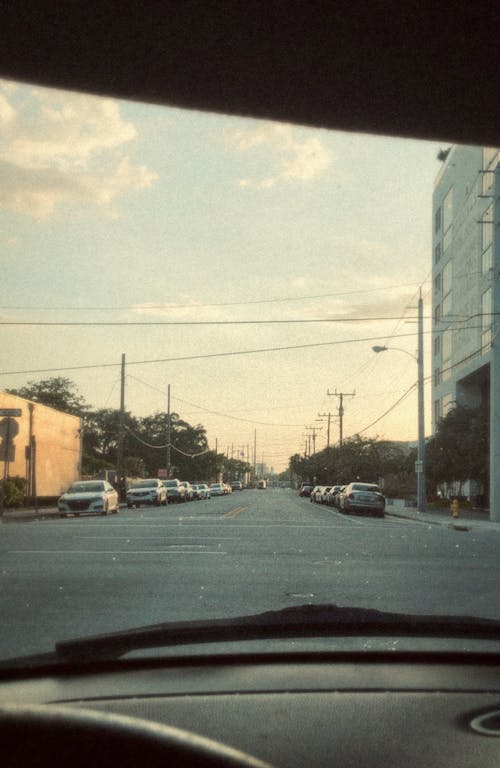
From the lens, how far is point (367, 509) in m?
40.0

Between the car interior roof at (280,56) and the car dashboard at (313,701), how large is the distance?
3012mm

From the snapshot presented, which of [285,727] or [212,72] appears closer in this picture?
[285,727]

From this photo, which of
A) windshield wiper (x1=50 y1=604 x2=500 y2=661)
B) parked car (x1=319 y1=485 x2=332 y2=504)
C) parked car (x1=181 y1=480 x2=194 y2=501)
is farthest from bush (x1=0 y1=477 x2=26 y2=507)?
windshield wiper (x1=50 y1=604 x2=500 y2=661)

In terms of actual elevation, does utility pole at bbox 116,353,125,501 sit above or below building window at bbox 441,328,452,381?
below

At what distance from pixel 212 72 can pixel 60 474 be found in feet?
161

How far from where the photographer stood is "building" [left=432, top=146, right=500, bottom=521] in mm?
48516

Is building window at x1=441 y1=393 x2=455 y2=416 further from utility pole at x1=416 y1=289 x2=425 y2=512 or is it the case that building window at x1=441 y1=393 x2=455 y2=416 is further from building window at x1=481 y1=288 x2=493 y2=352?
utility pole at x1=416 y1=289 x2=425 y2=512

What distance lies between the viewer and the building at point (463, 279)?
48516 mm

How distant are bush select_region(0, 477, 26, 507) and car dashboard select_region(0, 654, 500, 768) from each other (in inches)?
1314

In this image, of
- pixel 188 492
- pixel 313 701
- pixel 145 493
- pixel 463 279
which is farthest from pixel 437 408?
pixel 313 701

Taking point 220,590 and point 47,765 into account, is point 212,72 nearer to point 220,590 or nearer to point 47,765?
point 47,765

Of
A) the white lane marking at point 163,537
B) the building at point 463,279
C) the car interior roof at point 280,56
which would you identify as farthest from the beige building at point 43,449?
the car interior roof at point 280,56

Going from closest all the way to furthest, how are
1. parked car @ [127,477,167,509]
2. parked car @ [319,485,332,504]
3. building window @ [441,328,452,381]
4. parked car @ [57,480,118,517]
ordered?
parked car @ [57,480,118,517]
parked car @ [127,477,167,509]
parked car @ [319,485,332,504]
building window @ [441,328,452,381]

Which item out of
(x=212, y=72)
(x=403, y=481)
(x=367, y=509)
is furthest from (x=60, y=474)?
(x=212, y=72)
